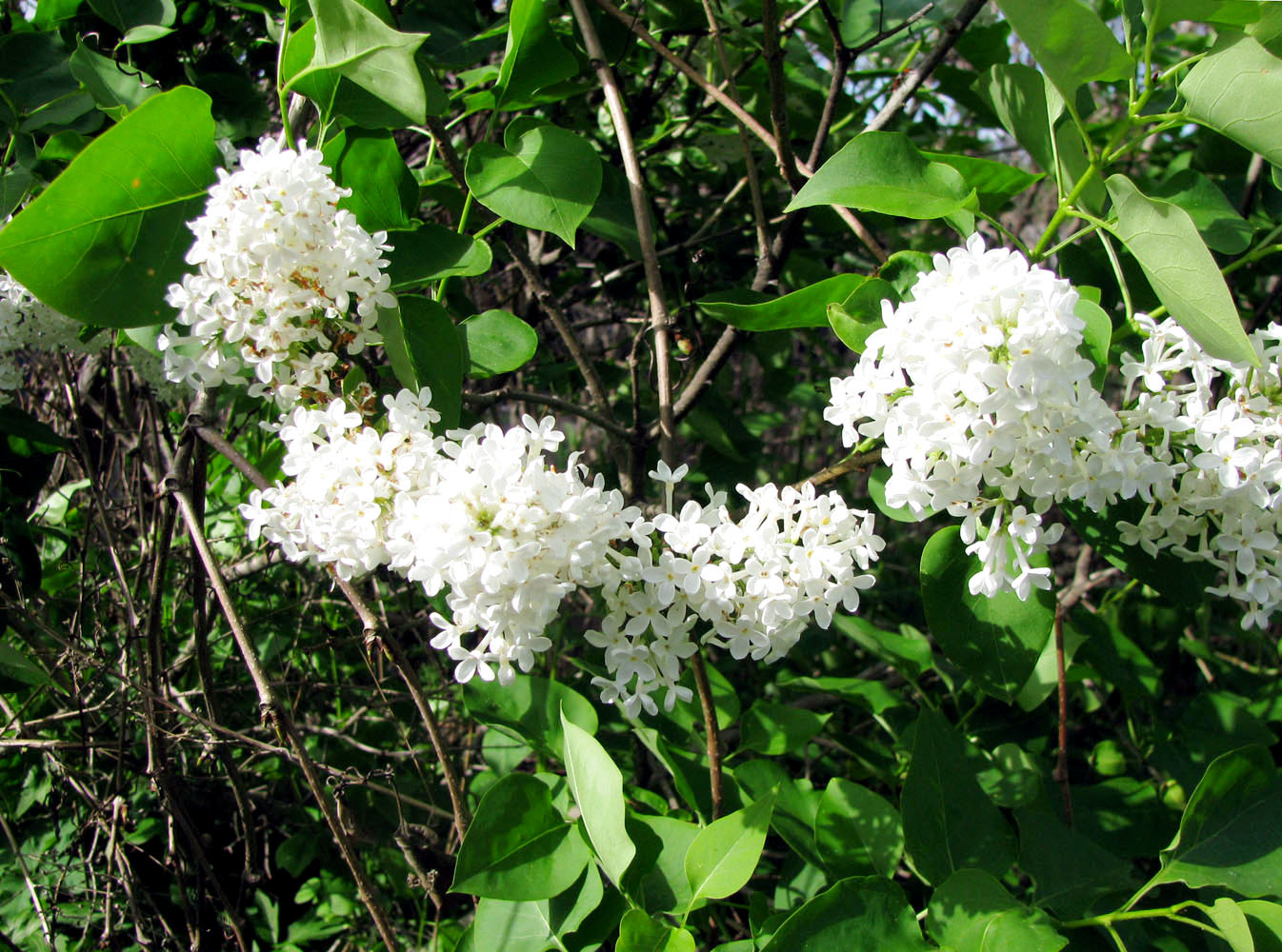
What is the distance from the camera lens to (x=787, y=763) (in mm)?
1890

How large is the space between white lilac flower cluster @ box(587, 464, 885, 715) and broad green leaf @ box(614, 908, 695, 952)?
0.19m

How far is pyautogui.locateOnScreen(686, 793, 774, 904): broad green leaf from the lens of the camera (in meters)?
0.83

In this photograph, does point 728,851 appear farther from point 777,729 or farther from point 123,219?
point 123,219

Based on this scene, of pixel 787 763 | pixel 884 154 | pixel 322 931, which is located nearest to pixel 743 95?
pixel 884 154

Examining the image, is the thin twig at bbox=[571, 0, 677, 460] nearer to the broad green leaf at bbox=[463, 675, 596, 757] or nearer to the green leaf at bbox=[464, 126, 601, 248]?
the green leaf at bbox=[464, 126, 601, 248]

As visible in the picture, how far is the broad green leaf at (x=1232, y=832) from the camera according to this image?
0.94 meters

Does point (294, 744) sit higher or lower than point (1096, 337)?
lower

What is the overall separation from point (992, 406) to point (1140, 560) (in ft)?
1.22

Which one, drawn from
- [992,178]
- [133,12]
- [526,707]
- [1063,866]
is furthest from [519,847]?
[133,12]

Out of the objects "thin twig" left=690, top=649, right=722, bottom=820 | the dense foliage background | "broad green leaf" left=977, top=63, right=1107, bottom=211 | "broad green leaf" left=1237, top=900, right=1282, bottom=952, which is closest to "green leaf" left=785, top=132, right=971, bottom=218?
the dense foliage background

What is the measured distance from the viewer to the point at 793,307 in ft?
2.97

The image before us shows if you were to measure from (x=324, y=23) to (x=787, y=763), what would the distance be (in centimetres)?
159

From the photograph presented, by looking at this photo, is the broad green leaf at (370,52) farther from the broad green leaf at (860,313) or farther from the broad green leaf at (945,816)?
the broad green leaf at (945,816)

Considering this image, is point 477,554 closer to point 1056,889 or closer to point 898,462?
point 898,462
